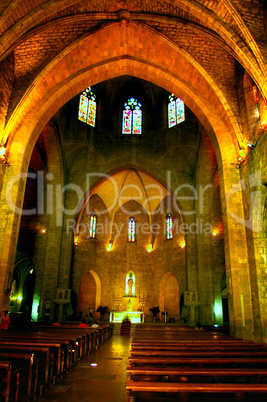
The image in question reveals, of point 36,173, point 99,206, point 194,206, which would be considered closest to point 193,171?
point 194,206

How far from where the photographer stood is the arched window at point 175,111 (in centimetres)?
2310

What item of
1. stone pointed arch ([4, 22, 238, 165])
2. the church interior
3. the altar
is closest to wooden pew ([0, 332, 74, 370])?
the church interior

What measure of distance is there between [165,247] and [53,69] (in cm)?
1679

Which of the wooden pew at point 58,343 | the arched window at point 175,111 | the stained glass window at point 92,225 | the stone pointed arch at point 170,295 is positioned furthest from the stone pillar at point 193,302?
the wooden pew at point 58,343

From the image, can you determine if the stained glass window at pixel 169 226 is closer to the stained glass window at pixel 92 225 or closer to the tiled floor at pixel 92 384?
the stained glass window at pixel 92 225

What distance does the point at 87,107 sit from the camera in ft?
79.0

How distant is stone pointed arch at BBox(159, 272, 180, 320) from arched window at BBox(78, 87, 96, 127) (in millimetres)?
13861

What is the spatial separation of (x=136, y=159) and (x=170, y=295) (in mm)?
11705

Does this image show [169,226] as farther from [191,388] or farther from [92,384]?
[191,388]

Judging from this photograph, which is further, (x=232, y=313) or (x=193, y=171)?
(x=193, y=171)

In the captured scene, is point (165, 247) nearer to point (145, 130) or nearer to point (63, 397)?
point (145, 130)

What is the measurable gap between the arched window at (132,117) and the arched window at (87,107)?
2645 millimetres

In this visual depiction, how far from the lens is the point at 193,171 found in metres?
21.8

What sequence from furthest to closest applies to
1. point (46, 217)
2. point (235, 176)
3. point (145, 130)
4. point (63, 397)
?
point (145, 130) < point (46, 217) < point (235, 176) < point (63, 397)
